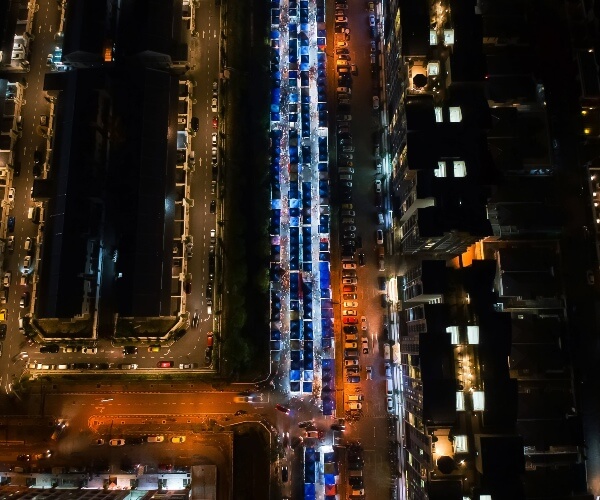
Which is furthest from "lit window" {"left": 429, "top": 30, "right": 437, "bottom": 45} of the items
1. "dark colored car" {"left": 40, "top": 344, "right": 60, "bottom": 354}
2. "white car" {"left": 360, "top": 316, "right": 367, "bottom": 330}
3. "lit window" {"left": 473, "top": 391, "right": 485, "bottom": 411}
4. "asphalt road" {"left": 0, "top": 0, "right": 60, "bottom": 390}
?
"dark colored car" {"left": 40, "top": 344, "right": 60, "bottom": 354}

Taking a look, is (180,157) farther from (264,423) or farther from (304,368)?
(264,423)

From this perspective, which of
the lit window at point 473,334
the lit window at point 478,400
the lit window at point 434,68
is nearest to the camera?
the lit window at point 478,400

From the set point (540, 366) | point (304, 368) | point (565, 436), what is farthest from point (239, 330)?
point (565, 436)

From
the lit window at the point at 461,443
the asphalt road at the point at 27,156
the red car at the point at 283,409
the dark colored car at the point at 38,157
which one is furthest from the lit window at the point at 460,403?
the dark colored car at the point at 38,157

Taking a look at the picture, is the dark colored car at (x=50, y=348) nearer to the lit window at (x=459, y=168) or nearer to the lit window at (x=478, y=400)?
the lit window at (x=478, y=400)

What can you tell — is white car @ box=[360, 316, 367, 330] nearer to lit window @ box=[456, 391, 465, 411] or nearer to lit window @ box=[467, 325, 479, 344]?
lit window @ box=[467, 325, 479, 344]

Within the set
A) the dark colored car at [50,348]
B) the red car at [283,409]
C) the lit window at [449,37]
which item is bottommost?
the red car at [283,409]

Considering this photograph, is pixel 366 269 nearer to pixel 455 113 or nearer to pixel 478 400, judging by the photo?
pixel 478 400
